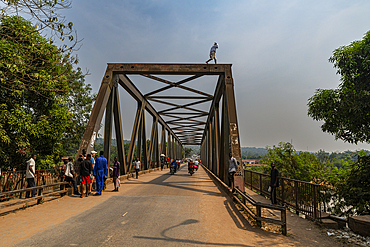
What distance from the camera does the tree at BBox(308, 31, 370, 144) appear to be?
784 cm

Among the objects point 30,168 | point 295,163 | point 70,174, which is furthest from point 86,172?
point 295,163

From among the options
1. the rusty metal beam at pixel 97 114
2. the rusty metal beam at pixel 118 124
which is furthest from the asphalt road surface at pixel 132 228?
the rusty metal beam at pixel 118 124

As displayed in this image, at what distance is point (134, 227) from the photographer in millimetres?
4062

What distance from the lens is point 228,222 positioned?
4.65 metres

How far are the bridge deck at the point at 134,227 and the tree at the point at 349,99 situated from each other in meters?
5.89

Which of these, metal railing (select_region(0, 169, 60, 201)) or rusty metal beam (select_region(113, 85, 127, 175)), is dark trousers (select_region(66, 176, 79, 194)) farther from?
rusty metal beam (select_region(113, 85, 127, 175))

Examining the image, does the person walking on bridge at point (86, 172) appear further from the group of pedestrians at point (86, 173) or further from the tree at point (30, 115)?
the tree at point (30, 115)

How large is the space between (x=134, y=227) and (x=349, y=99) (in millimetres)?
8518

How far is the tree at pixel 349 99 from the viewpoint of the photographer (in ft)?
25.7

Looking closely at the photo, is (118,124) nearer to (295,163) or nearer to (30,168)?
(30,168)

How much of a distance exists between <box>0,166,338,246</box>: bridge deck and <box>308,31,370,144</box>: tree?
5890mm

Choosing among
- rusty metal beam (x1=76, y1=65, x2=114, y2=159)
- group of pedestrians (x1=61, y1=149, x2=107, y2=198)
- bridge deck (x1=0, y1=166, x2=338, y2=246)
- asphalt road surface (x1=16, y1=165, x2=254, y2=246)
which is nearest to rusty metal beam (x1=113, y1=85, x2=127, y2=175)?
rusty metal beam (x1=76, y1=65, x2=114, y2=159)

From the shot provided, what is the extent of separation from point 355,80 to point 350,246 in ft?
23.1

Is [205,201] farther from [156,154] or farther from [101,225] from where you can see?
[156,154]
